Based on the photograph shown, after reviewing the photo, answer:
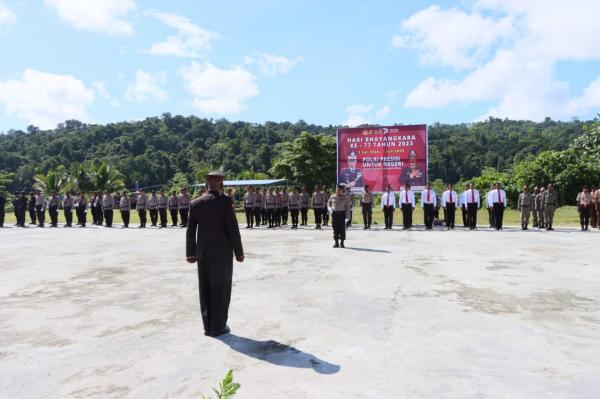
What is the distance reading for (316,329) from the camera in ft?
19.0

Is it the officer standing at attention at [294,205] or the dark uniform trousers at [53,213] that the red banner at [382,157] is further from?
the dark uniform trousers at [53,213]

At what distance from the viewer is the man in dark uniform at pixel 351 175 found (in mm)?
22328

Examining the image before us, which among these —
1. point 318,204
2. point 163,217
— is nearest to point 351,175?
point 318,204

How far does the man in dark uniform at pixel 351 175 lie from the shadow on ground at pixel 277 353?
674 inches

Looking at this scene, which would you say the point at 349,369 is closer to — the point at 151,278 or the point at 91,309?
the point at 91,309

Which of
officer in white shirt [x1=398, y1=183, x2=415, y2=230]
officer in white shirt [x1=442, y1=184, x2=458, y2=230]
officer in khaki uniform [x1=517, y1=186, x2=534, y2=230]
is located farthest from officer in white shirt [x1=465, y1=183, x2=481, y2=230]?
officer in white shirt [x1=398, y1=183, x2=415, y2=230]

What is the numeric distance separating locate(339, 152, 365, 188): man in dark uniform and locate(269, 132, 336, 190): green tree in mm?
26304

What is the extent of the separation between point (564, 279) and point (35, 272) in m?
9.82

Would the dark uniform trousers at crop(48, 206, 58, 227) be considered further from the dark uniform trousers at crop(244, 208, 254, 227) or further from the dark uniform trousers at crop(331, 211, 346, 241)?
the dark uniform trousers at crop(331, 211, 346, 241)

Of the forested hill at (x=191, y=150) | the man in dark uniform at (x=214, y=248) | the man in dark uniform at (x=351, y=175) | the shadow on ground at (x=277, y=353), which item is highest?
the forested hill at (x=191, y=150)

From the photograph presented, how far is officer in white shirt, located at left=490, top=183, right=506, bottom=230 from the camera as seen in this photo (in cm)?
1827

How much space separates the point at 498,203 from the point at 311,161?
31390 mm

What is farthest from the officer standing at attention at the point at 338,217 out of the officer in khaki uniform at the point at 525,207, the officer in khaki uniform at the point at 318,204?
the officer in khaki uniform at the point at 525,207

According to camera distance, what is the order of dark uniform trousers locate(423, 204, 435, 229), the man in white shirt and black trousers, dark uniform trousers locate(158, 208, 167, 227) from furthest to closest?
1. dark uniform trousers locate(158, 208, 167, 227)
2. the man in white shirt and black trousers
3. dark uniform trousers locate(423, 204, 435, 229)
